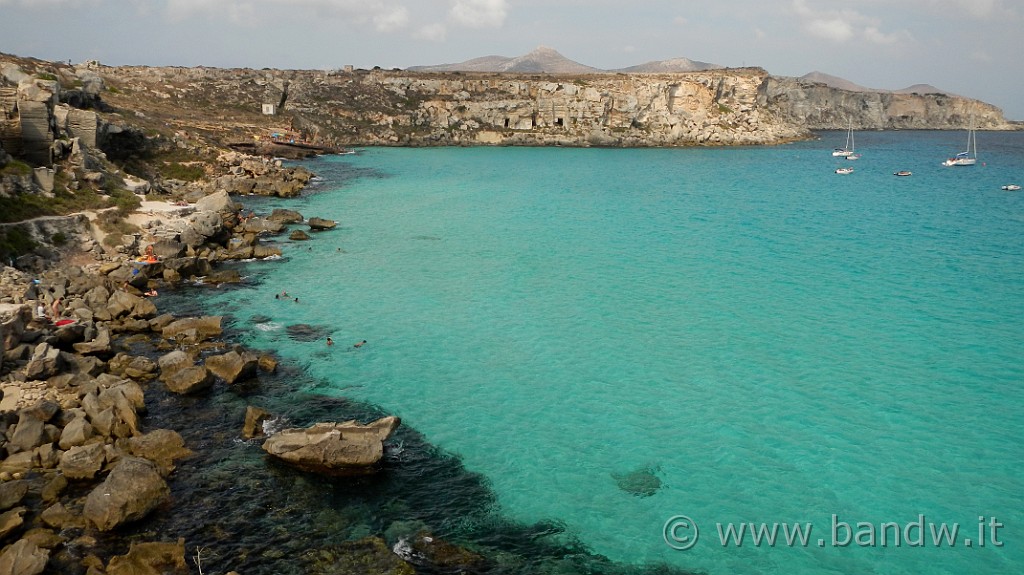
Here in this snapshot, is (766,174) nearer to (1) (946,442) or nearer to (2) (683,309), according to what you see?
(2) (683,309)

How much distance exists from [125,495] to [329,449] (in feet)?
14.6

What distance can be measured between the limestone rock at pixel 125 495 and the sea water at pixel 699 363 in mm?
6747

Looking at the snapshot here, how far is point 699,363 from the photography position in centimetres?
2397

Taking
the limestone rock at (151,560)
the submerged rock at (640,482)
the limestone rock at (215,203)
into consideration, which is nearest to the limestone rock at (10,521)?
the limestone rock at (151,560)

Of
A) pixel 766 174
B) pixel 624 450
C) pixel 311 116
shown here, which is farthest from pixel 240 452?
pixel 311 116

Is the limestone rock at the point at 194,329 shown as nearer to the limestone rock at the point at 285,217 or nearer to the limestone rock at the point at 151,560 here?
the limestone rock at the point at 151,560

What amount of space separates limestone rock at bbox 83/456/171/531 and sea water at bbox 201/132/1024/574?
675 centimetres

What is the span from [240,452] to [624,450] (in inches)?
413

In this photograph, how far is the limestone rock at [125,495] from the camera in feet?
45.1

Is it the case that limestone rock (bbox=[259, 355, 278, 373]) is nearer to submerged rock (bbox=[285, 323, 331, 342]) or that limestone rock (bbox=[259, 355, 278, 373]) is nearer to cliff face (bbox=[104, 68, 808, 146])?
submerged rock (bbox=[285, 323, 331, 342])

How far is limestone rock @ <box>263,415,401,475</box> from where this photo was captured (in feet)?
53.0

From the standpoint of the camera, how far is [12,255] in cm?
2852

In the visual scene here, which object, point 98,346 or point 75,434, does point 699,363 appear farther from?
point 98,346

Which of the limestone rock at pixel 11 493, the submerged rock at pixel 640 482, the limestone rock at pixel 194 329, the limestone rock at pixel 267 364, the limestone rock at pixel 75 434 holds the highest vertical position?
the limestone rock at pixel 194 329
